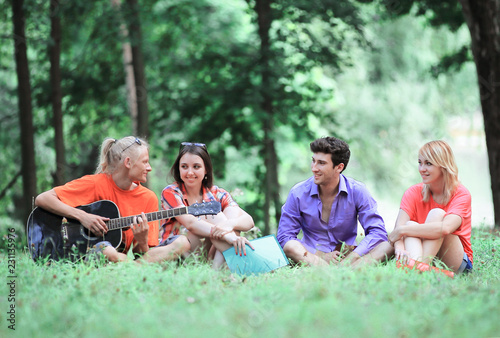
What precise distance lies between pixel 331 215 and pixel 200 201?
45.6 inches

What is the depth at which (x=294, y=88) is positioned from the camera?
1015 cm

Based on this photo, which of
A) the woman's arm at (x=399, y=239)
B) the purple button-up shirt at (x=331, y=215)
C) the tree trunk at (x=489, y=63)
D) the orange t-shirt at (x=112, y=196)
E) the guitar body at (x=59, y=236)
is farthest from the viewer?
the tree trunk at (x=489, y=63)

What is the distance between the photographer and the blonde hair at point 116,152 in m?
4.78

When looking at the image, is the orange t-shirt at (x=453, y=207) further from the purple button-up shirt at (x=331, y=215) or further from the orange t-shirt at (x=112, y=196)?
the orange t-shirt at (x=112, y=196)

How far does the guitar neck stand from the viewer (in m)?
4.42

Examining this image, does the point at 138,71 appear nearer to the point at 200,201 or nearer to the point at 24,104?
the point at 24,104

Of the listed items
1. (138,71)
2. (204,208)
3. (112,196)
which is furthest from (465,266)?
(138,71)

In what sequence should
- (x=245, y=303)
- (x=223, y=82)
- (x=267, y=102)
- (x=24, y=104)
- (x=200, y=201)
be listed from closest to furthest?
(x=245, y=303)
(x=200, y=201)
(x=24, y=104)
(x=267, y=102)
(x=223, y=82)

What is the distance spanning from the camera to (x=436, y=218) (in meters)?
4.22

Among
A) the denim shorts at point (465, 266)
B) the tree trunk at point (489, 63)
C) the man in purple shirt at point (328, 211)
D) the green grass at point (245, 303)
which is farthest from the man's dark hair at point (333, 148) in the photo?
the tree trunk at point (489, 63)

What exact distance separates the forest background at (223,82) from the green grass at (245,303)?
1888 mm

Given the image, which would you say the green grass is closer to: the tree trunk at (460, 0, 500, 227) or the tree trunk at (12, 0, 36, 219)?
the tree trunk at (460, 0, 500, 227)

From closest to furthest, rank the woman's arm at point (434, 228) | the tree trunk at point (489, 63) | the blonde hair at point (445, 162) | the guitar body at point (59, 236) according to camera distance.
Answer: the woman's arm at point (434, 228)
the blonde hair at point (445, 162)
the guitar body at point (59, 236)
the tree trunk at point (489, 63)

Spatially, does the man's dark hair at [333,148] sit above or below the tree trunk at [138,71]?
below
